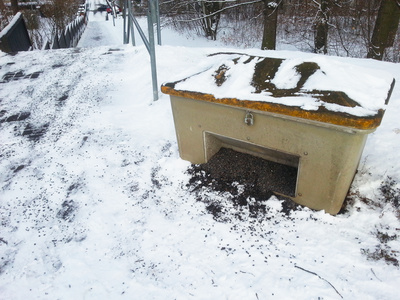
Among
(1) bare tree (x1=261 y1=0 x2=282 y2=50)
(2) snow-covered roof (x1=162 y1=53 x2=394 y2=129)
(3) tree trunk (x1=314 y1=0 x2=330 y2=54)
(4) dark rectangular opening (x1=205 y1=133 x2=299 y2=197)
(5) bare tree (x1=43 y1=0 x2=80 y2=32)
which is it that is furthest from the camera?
(5) bare tree (x1=43 y1=0 x2=80 y2=32)

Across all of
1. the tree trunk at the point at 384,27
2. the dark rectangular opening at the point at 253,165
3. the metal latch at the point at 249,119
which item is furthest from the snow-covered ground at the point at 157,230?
the tree trunk at the point at 384,27

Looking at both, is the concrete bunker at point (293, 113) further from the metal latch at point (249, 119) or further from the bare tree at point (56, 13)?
the bare tree at point (56, 13)

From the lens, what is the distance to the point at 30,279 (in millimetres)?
2061

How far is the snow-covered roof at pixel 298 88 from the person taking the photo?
6.14 feet

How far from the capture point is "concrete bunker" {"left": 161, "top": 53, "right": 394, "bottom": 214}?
1.92 m

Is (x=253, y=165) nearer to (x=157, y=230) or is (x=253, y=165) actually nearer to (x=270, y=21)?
(x=157, y=230)

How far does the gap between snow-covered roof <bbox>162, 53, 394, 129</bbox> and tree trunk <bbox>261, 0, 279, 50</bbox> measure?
7.00 meters

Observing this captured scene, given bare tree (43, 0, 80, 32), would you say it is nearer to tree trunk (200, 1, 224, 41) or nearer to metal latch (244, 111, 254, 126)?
tree trunk (200, 1, 224, 41)

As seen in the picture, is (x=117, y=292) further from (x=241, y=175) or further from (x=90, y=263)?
(x=241, y=175)

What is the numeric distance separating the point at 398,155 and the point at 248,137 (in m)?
1.60

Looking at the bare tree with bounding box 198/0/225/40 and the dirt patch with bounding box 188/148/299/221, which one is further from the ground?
the bare tree with bounding box 198/0/225/40

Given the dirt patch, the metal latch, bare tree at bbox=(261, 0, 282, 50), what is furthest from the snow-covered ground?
bare tree at bbox=(261, 0, 282, 50)

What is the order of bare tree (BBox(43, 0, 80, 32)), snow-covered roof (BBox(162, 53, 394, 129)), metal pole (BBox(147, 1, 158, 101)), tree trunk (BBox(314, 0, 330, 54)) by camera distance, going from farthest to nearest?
bare tree (BBox(43, 0, 80, 32)) < tree trunk (BBox(314, 0, 330, 54)) < metal pole (BBox(147, 1, 158, 101)) < snow-covered roof (BBox(162, 53, 394, 129))

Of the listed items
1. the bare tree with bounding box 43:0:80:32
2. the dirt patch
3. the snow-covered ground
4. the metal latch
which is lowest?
the snow-covered ground
